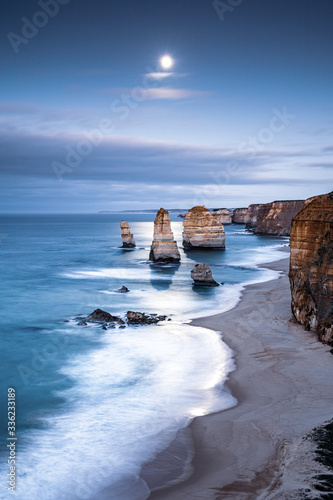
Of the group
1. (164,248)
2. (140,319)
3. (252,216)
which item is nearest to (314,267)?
(140,319)

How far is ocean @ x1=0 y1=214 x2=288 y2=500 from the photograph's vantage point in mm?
11727

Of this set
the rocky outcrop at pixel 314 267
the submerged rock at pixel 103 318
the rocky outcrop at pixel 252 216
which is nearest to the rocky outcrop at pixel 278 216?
the rocky outcrop at pixel 252 216

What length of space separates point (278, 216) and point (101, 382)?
103 m

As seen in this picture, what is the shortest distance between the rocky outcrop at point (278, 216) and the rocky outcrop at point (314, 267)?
89292mm

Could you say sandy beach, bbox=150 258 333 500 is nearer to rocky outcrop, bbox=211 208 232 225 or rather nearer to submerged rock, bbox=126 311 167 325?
submerged rock, bbox=126 311 167 325

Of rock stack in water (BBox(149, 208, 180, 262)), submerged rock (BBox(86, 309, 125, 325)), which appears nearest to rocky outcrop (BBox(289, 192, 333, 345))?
submerged rock (BBox(86, 309, 125, 325))

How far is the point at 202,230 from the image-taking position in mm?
74688

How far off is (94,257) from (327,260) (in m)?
52.7

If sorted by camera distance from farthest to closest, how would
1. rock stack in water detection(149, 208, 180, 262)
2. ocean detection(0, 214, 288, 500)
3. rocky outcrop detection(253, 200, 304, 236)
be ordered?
rocky outcrop detection(253, 200, 304, 236) → rock stack in water detection(149, 208, 180, 262) → ocean detection(0, 214, 288, 500)

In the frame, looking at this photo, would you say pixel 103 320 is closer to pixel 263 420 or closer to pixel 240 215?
pixel 263 420

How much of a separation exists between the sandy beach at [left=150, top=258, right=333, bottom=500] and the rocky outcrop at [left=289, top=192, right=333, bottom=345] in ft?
3.23

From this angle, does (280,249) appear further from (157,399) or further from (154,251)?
(157,399)

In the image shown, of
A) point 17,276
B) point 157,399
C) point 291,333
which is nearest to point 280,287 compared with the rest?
point 291,333

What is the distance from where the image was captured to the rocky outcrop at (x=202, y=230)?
240ft
